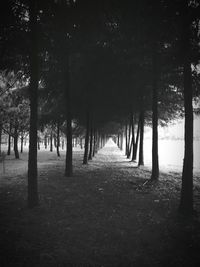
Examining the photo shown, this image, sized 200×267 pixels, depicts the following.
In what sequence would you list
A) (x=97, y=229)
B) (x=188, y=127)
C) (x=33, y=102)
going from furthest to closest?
(x=33, y=102)
(x=188, y=127)
(x=97, y=229)

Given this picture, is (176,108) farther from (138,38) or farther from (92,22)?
(92,22)

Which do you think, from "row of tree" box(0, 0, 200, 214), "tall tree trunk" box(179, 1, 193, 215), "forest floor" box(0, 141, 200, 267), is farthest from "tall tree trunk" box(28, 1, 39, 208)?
"tall tree trunk" box(179, 1, 193, 215)

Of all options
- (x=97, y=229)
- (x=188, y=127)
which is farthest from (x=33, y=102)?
(x=188, y=127)

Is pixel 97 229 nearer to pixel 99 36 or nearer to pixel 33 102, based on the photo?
pixel 33 102

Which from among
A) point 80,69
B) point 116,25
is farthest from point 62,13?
point 80,69

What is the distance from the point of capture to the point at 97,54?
49.5 feet

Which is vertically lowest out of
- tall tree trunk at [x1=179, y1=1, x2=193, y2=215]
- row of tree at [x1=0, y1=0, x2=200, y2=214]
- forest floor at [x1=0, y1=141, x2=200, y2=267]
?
forest floor at [x1=0, y1=141, x2=200, y2=267]

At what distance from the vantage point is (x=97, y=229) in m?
6.93

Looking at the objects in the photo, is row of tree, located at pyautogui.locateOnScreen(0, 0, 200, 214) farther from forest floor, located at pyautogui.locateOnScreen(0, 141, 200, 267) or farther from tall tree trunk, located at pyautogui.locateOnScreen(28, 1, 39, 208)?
forest floor, located at pyautogui.locateOnScreen(0, 141, 200, 267)

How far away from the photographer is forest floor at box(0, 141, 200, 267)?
17.7ft

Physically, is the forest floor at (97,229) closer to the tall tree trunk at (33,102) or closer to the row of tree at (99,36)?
the tall tree trunk at (33,102)

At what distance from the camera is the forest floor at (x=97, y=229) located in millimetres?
5395

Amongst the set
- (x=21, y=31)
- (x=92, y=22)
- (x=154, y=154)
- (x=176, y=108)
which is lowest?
(x=154, y=154)

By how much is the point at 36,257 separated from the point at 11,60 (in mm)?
7068
